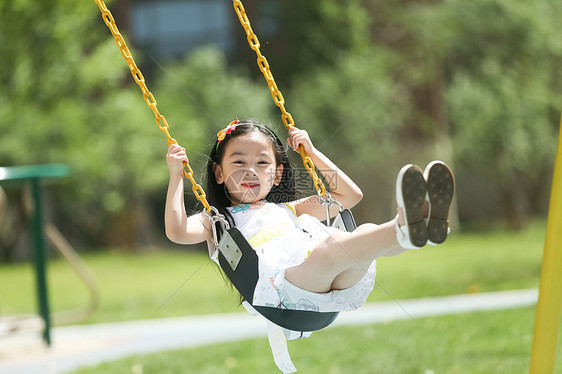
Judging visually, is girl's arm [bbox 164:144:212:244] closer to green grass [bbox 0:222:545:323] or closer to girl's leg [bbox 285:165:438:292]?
girl's leg [bbox 285:165:438:292]

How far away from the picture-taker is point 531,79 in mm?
12586

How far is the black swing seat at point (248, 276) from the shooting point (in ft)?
7.39

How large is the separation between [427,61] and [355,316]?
10.0 m

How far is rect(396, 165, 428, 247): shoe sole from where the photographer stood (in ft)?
6.18

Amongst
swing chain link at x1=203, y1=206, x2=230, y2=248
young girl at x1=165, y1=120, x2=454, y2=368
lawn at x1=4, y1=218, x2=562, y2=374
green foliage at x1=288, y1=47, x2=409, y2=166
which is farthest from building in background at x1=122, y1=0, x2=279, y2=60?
swing chain link at x1=203, y1=206, x2=230, y2=248

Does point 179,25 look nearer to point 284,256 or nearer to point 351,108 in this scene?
point 351,108

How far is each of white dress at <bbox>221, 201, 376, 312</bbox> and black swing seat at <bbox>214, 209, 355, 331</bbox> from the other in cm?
3

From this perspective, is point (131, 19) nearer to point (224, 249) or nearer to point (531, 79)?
point (531, 79)

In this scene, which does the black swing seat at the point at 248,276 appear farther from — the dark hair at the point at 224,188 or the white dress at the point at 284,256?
the dark hair at the point at 224,188

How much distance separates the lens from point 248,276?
2268 mm

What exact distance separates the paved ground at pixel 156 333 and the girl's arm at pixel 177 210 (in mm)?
2484

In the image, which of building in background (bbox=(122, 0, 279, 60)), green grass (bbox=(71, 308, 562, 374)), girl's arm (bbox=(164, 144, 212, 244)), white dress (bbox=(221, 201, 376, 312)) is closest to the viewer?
white dress (bbox=(221, 201, 376, 312))

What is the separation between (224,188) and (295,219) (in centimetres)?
31

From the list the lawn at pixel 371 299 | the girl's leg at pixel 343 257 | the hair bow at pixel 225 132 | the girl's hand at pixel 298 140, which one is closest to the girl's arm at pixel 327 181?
the girl's hand at pixel 298 140
